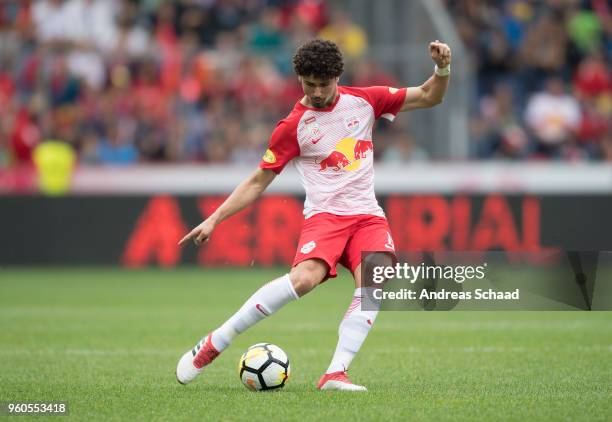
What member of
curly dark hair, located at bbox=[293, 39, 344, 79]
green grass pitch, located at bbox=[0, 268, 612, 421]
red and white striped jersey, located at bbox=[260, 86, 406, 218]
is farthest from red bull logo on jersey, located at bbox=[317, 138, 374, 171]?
green grass pitch, located at bbox=[0, 268, 612, 421]

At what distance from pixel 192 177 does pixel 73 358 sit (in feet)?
32.8

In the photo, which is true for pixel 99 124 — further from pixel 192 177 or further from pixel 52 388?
pixel 52 388

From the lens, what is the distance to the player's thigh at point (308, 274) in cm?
732

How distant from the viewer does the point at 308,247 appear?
7.43 m

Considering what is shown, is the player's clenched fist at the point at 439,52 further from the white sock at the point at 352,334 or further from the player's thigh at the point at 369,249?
the white sock at the point at 352,334

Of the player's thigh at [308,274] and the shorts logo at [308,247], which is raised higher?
the shorts logo at [308,247]

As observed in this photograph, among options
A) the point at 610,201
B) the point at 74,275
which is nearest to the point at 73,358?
the point at 74,275

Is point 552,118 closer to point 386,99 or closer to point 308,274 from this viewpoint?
point 386,99

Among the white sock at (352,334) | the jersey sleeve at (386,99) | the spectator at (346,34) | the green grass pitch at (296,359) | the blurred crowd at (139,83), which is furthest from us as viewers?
the spectator at (346,34)

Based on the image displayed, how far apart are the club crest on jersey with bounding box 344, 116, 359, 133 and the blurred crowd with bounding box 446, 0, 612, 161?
12.2m

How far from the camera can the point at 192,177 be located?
19.1m

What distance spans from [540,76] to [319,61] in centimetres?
1439

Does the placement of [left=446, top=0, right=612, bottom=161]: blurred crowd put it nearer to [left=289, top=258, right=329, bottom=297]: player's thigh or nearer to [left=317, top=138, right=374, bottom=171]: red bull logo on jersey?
[left=317, top=138, right=374, bottom=171]: red bull logo on jersey
